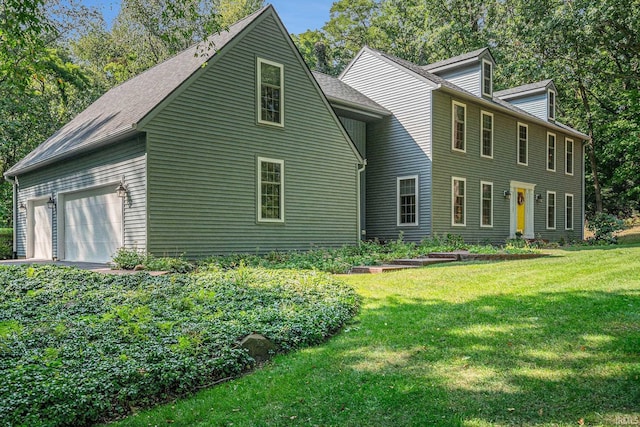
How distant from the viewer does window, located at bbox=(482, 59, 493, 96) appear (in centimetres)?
1820

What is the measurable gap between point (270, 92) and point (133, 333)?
9329 millimetres

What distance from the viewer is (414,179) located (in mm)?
16234

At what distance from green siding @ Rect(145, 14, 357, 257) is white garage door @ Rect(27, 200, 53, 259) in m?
6.38

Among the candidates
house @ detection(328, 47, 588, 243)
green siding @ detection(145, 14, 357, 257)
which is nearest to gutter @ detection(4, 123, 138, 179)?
green siding @ detection(145, 14, 357, 257)

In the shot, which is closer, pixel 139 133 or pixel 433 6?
pixel 139 133

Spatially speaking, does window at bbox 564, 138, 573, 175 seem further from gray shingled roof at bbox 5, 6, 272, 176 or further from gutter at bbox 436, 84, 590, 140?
gray shingled roof at bbox 5, 6, 272, 176

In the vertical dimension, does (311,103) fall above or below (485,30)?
below

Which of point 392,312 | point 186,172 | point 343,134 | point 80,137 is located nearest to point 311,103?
point 343,134

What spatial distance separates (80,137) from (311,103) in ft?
21.4

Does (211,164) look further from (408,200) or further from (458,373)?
(458,373)

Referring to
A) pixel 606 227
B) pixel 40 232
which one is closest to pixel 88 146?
pixel 40 232

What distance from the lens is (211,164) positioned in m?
11.2

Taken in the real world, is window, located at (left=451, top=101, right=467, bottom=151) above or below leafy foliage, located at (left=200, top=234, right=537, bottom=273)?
above

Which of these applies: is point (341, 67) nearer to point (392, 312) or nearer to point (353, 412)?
point (392, 312)
